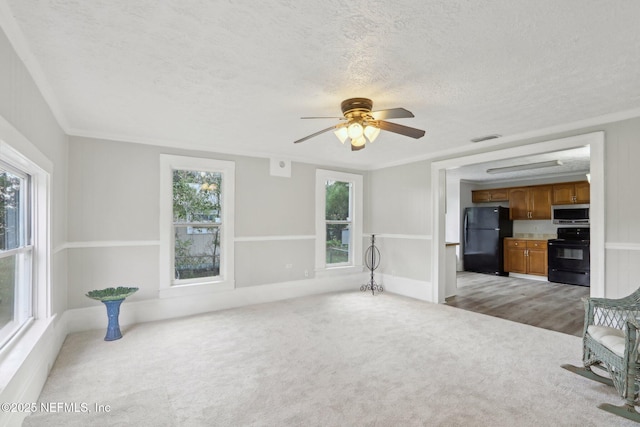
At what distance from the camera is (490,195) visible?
8250 millimetres

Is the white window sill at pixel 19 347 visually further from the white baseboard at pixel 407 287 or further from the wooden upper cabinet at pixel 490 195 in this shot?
the wooden upper cabinet at pixel 490 195

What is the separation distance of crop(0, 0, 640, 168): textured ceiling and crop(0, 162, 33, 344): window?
2.58 ft

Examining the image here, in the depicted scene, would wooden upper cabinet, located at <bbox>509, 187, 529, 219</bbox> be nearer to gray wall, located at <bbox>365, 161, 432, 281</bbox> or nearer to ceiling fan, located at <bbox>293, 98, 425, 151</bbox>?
gray wall, located at <bbox>365, 161, 432, 281</bbox>

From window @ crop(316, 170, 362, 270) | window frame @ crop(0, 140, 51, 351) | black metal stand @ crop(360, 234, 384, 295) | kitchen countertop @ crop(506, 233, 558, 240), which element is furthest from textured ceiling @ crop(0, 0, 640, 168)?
kitchen countertop @ crop(506, 233, 558, 240)

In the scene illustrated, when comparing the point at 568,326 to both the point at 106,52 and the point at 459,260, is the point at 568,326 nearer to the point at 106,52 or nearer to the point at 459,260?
the point at 459,260

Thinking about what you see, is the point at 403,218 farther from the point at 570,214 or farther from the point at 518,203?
the point at 570,214

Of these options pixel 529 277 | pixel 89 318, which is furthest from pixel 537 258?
pixel 89 318

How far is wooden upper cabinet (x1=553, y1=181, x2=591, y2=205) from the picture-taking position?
21.7 feet

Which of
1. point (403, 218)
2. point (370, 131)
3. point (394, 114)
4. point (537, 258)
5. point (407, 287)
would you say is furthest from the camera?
point (537, 258)

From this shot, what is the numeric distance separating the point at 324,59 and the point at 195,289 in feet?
11.7

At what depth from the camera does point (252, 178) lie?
498 cm

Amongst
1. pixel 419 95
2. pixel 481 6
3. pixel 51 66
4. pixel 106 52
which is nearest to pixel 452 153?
pixel 419 95

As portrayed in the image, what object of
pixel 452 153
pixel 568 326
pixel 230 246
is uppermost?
pixel 452 153

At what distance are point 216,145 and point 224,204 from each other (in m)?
0.85
